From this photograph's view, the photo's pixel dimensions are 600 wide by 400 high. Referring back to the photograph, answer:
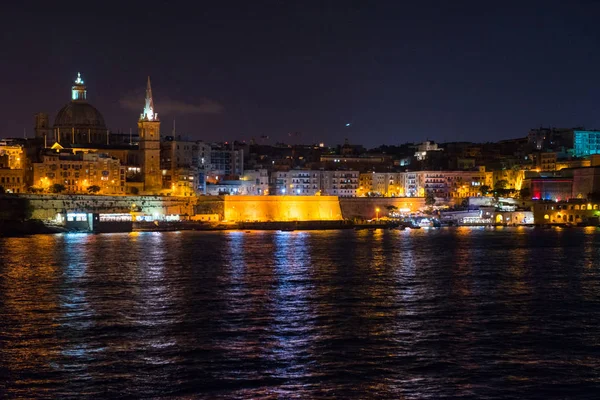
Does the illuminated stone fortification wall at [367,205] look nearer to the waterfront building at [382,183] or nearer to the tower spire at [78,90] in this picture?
the waterfront building at [382,183]

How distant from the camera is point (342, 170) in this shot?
319 feet

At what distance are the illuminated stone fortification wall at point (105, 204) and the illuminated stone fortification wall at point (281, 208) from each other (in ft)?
11.9

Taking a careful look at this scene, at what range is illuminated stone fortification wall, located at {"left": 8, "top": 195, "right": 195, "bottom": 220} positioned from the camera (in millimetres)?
62950

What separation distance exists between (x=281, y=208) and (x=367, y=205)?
353 inches

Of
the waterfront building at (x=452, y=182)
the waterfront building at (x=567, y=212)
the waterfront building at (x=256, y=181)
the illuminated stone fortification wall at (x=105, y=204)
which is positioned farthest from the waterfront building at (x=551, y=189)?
the illuminated stone fortification wall at (x=105, y=204)

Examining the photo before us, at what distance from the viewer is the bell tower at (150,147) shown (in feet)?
251

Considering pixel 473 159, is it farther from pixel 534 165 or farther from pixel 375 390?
pixel 375 390

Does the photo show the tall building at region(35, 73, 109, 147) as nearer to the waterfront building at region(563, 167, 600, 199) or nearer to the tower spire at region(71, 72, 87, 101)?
the tower spire at region(71, 72, 87, 101)

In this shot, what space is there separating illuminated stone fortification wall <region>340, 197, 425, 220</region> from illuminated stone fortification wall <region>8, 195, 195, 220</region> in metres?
14.7

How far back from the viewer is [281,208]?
75875 millimetres

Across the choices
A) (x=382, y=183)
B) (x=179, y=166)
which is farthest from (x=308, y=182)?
(x=179, y=166)

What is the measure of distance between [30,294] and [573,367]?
1501 centimetres

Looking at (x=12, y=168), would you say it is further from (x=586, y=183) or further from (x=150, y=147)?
(x=586, y=183)

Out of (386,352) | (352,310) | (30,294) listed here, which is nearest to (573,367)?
(386,352)
